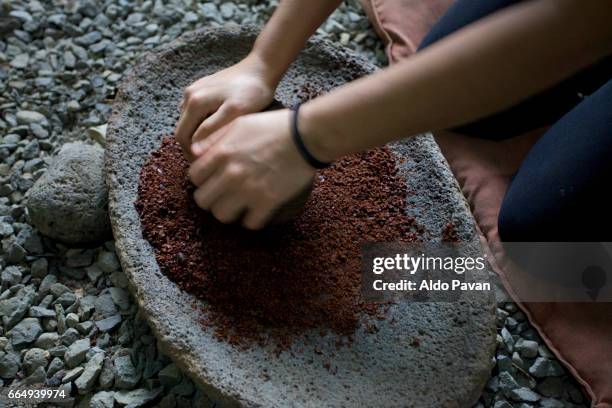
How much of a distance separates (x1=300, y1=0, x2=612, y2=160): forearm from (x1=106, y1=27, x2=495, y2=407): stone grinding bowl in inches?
14.9

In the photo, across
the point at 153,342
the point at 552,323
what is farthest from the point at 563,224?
the point at 153,342

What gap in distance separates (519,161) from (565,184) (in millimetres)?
315

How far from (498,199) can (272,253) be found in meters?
0.60

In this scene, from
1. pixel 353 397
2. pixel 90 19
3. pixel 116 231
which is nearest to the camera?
pixel 353 397

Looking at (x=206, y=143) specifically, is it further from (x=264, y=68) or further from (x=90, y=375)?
(x=90, y=375)

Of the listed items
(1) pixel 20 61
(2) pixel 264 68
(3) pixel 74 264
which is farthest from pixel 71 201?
(1) pixel 20 61

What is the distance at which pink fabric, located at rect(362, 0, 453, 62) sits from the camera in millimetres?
1767

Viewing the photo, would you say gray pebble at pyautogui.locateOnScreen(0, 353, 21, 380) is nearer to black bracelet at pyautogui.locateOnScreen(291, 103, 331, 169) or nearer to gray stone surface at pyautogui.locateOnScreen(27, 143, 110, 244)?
gray stone surface at pyautogui.locateOnScreen(27, 143, 110, 244)

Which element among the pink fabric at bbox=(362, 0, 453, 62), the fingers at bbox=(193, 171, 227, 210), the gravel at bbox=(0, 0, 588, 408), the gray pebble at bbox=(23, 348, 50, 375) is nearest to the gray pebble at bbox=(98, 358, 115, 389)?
the gravel at bbox=(0, 0, 588, 408)

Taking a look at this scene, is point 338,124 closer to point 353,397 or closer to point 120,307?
point 353,397

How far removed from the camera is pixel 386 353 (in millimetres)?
1139

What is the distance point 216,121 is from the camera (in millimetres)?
1170

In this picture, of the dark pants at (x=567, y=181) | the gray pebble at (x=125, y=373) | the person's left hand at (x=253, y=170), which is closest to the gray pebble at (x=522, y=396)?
the dark pants at (x=567, y=181)

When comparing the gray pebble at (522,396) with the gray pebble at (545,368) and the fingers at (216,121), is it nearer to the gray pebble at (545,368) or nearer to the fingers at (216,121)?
the gray pebble at (545,368)
